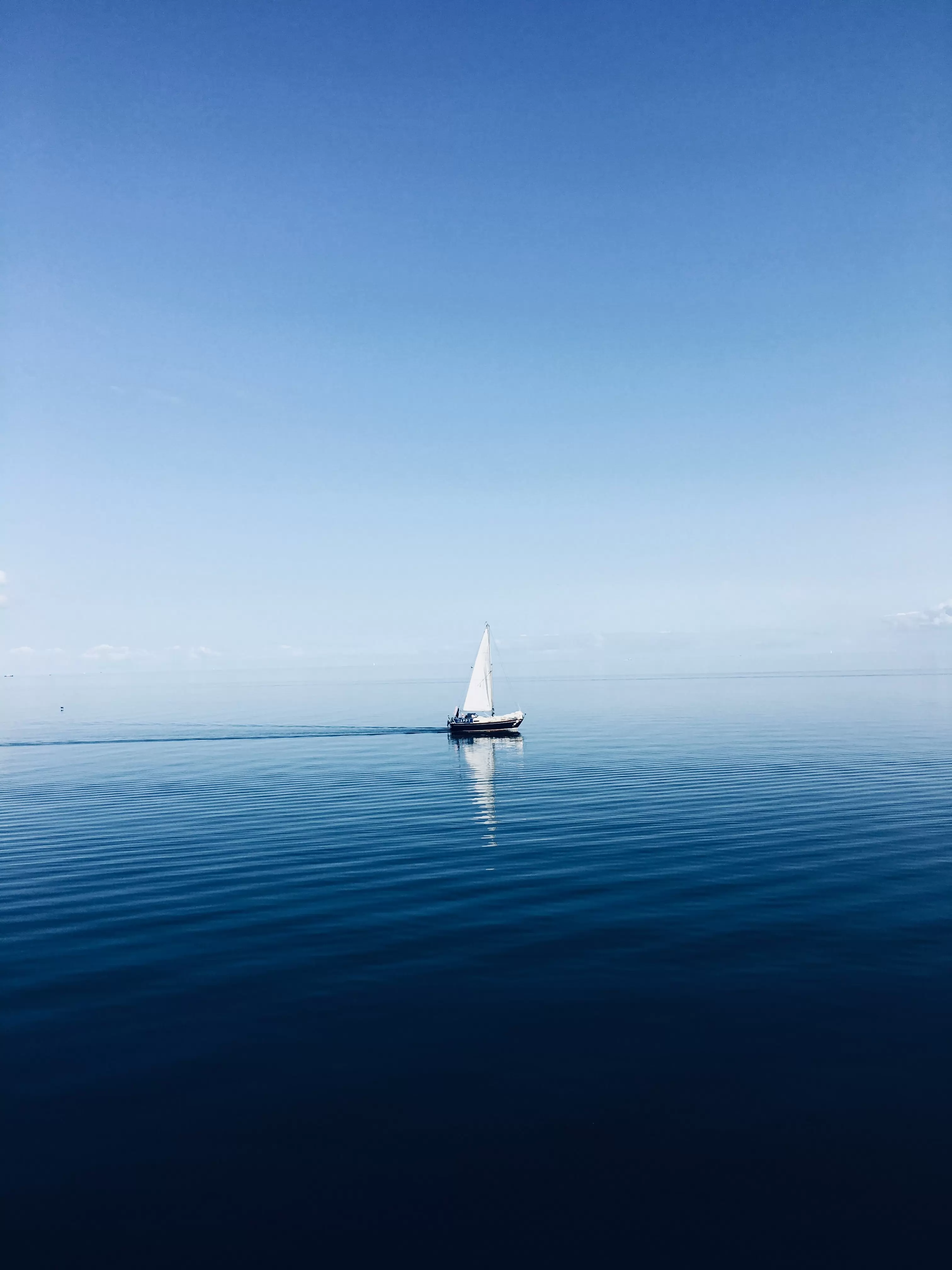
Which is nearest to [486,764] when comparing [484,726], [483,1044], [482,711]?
[484,726]

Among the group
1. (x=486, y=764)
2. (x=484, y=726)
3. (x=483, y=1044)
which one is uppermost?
(x=484, y=726)

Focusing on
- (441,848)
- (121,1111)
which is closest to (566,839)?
(441,848)

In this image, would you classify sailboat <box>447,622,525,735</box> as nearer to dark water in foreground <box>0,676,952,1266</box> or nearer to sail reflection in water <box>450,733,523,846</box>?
sail reflection in water <box>450,733,523,846</box>

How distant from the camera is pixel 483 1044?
21.3m

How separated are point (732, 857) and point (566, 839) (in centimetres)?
1105

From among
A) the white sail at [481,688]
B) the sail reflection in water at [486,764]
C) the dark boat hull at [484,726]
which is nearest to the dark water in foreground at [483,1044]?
the sail reflection in water at [486,764]

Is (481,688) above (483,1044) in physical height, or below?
above

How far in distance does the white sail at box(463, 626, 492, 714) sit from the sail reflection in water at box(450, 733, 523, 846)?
10173 millimetres

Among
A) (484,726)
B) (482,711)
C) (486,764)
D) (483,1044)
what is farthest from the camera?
(482,711)

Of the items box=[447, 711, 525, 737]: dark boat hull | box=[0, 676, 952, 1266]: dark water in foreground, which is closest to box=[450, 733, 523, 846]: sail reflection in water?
box=[447, 711, 525, 737]: dark boat hull

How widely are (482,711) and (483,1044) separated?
110816 millimetres

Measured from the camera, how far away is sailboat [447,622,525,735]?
12306 cm

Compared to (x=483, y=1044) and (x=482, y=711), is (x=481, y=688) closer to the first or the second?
(x=482, y=711)

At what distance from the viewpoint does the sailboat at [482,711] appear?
4845 inches
